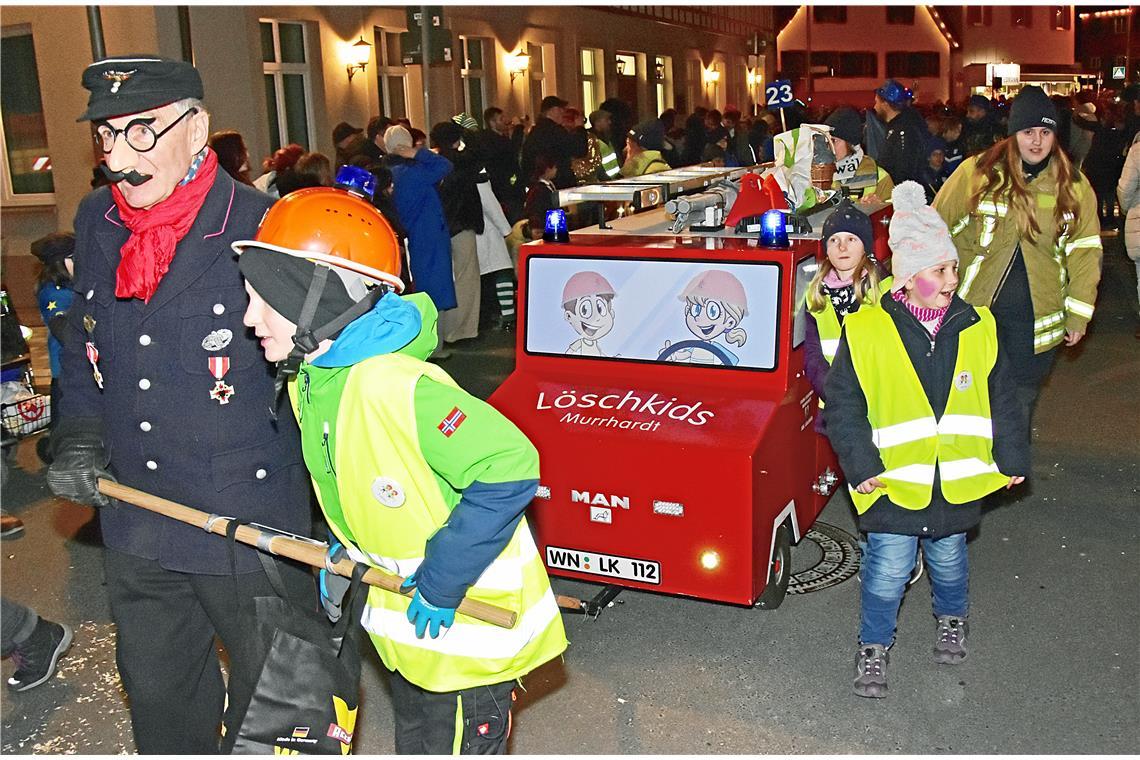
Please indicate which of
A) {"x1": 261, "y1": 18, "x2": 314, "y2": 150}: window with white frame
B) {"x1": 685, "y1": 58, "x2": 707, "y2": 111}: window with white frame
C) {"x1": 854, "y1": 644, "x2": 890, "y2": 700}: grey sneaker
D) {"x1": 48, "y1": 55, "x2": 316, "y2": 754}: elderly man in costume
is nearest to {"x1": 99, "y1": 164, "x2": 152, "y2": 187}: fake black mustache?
{"x1": 48, "y1": 55, "x2": 316, "y2": 754}: elderly man in costume

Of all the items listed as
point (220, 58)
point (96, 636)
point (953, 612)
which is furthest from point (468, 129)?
point (953, 612)

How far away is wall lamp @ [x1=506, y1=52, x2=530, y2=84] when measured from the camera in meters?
23.8

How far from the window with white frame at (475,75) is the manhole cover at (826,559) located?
1744cm

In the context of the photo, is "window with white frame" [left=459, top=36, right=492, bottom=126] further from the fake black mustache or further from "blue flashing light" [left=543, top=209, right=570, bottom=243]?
the fake black mustache

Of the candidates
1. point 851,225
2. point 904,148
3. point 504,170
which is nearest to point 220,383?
point 851,225

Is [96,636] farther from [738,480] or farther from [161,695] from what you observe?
[738,480]

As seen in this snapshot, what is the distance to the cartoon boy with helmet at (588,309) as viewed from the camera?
5363 millimetres

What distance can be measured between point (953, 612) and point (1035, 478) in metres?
2.61

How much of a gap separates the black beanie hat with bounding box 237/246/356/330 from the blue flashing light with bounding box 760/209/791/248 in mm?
2806

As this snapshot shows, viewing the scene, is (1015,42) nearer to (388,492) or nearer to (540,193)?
(540,193)

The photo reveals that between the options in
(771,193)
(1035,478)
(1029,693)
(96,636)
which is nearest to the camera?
(1029,693)

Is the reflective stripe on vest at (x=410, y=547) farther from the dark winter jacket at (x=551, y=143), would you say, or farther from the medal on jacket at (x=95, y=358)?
the dark winter jacket at (x=551, y=143)

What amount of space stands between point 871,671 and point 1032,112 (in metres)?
2.92

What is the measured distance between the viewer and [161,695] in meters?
3.43
